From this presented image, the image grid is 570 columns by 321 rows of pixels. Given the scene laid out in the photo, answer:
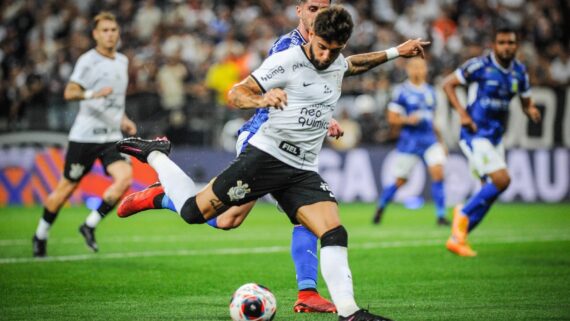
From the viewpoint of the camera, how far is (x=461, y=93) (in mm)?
22469

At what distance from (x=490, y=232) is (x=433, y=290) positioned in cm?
677

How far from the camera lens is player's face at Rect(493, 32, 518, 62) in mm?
12453

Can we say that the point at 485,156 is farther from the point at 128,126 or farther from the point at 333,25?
the point at 333,25

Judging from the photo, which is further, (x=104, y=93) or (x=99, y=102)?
(x=99, y=102)

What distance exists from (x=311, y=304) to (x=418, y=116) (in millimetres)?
9990

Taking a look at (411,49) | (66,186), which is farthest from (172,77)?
(411,49)

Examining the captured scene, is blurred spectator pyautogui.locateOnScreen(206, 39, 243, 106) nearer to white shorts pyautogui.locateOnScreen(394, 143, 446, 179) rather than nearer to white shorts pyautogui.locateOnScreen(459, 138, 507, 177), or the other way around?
white shorts pyautogui.locateOnScreen(394, 143, 446, 179)

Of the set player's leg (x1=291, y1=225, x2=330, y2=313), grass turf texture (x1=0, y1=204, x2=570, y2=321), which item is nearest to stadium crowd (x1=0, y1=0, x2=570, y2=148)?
grass turf texture (x1=0, y1=204, x2=570, y2=321)

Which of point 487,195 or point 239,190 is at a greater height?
point 239,190

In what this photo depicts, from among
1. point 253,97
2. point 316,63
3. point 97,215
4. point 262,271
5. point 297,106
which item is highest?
point 316,63

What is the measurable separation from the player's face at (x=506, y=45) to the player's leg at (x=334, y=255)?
18.5 feet

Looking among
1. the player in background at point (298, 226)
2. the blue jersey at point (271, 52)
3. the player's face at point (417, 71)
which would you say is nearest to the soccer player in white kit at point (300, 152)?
the blue jersey at point (271, 52)

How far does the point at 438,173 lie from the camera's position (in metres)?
17.9

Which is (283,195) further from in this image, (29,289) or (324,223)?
(29,289)
